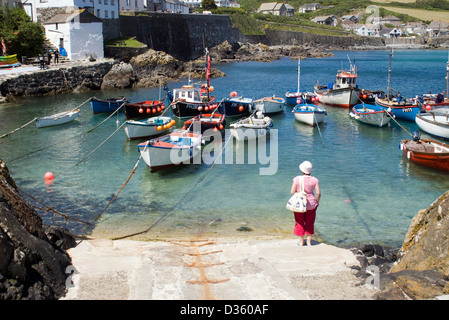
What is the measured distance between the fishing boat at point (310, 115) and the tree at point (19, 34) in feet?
90.1

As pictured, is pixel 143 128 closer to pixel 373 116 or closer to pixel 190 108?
pixel 190 108

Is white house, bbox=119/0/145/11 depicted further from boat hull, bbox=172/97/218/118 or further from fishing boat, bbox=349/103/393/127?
fishing boat, bbox=349/103/393/127

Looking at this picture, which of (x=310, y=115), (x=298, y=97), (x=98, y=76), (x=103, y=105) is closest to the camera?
(x=310, y=115)

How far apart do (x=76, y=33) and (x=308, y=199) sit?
43092 millimetres

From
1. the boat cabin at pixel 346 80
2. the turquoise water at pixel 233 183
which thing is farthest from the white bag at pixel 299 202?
the boat cabin at pixel 346 80

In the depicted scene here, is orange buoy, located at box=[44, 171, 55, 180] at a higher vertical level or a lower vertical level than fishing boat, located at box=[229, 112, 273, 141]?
lower

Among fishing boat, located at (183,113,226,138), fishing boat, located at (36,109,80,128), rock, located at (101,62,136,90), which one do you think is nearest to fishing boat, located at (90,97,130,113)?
fishing boat, located at (36,109,80,128)

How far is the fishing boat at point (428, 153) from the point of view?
1770 centimetres

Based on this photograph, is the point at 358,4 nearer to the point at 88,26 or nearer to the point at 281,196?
the point at 88,26

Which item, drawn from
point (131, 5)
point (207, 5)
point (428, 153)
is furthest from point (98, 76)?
point (207, 5)

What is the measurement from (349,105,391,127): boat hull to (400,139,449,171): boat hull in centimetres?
666

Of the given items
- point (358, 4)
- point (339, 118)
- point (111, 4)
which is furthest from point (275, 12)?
point (339, 118)

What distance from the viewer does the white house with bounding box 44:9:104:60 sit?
4569 cm

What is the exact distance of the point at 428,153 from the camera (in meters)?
18.1
